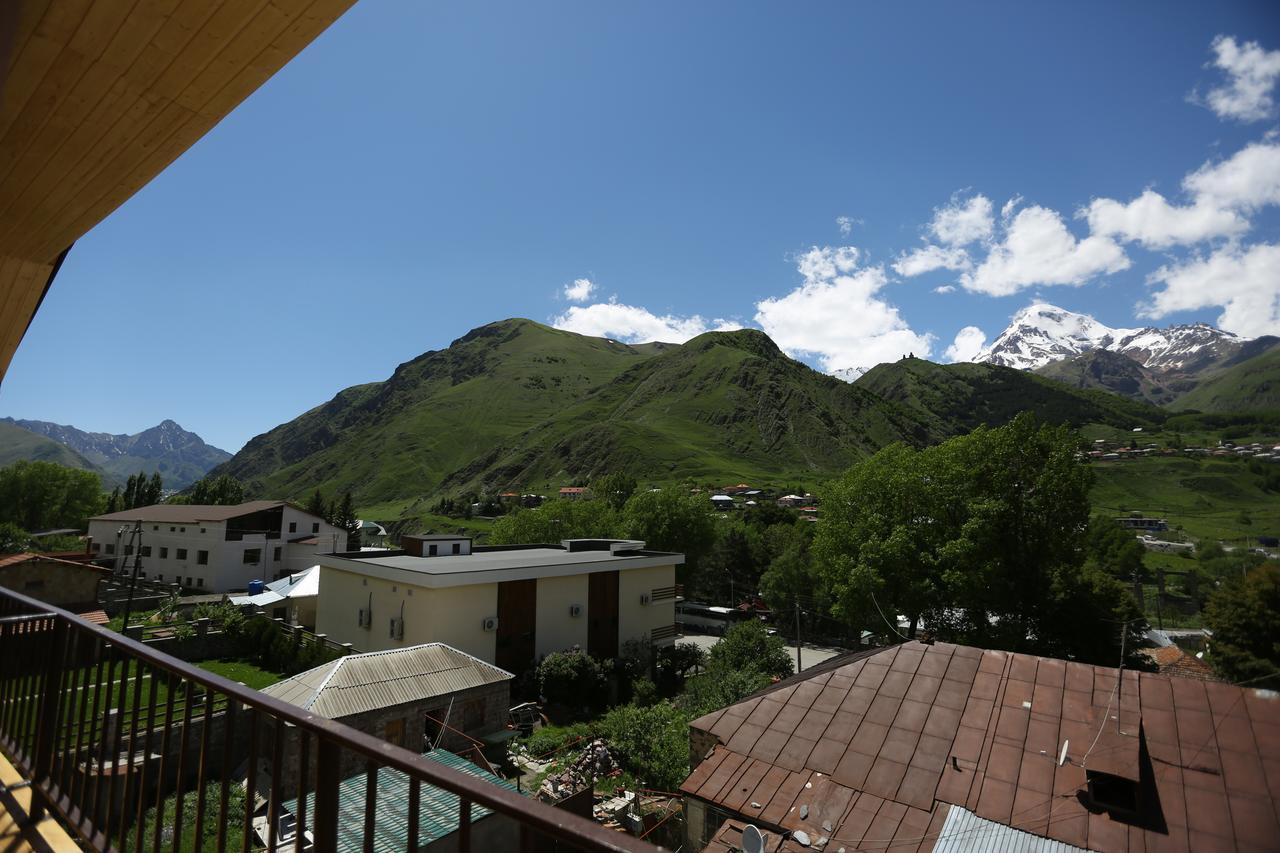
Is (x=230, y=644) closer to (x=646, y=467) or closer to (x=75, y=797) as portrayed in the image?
(x=75, y=797)

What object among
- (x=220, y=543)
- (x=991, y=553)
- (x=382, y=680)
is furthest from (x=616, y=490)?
(x=382, y=680)

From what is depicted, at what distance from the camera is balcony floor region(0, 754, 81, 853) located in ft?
9.53

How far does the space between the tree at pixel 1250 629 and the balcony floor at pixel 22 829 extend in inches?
1185

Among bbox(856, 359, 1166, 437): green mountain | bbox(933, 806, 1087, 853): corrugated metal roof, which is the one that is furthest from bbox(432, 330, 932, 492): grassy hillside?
bbox(933, 806, 1087, 853): corrugated metal roof

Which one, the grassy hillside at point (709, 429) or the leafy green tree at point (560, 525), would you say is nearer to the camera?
the leafy green tree at point (560, 525)

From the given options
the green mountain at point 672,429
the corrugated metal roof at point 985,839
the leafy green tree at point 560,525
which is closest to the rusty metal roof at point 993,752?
the corrugated metal roof at point 985,839

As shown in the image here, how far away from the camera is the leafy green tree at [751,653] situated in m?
22.5

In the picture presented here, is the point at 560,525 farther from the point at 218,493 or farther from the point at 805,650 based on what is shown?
the point at 218,493

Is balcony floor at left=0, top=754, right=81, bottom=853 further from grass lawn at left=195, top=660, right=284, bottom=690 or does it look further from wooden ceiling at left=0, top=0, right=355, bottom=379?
grass lawn at left=195, top=660, right=284, bottom=690

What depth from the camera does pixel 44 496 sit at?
198 feet

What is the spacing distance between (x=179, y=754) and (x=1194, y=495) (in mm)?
120443

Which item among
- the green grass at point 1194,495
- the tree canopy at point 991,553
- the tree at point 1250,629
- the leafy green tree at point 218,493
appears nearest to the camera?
the tree at point 1250,629

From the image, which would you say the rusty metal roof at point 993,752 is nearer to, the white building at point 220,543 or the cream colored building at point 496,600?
the cream colored building at point 496,600

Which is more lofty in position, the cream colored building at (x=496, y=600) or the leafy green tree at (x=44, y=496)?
the leafy green tree at (x=44, y=496)
